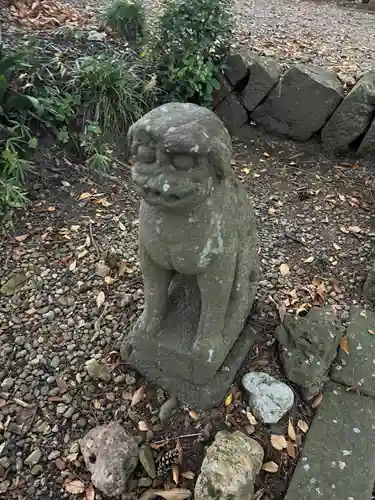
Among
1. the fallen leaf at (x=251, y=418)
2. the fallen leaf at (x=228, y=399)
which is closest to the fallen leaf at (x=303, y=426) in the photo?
the fallen leaf at (x=251, y=418)

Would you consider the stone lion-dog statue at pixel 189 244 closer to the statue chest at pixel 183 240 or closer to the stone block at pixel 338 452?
the statue chest at pixel 183 240

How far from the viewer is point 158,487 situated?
6.77ft

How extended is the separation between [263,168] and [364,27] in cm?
232

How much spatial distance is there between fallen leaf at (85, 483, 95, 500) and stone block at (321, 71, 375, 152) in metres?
3.19

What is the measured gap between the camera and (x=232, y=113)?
4.30 metres

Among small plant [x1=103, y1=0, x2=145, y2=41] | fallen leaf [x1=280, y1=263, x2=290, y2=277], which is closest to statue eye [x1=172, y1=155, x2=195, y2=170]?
fallen leaf [x1=280, y1=263, x2=290, y2=277]

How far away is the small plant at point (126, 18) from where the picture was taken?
14.1 ft

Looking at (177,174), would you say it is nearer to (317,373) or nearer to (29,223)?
(317,373)

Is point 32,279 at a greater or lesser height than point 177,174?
lesser

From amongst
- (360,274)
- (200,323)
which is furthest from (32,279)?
(360,274)

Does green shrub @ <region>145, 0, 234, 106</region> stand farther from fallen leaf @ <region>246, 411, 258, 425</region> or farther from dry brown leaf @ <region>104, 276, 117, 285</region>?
fallen leaf @ <region>246, 411, 258, 425</region>

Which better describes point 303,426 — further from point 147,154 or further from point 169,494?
point 147,154

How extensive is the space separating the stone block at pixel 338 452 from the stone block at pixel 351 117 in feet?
7.77

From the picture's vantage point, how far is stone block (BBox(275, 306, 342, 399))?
2348mm
